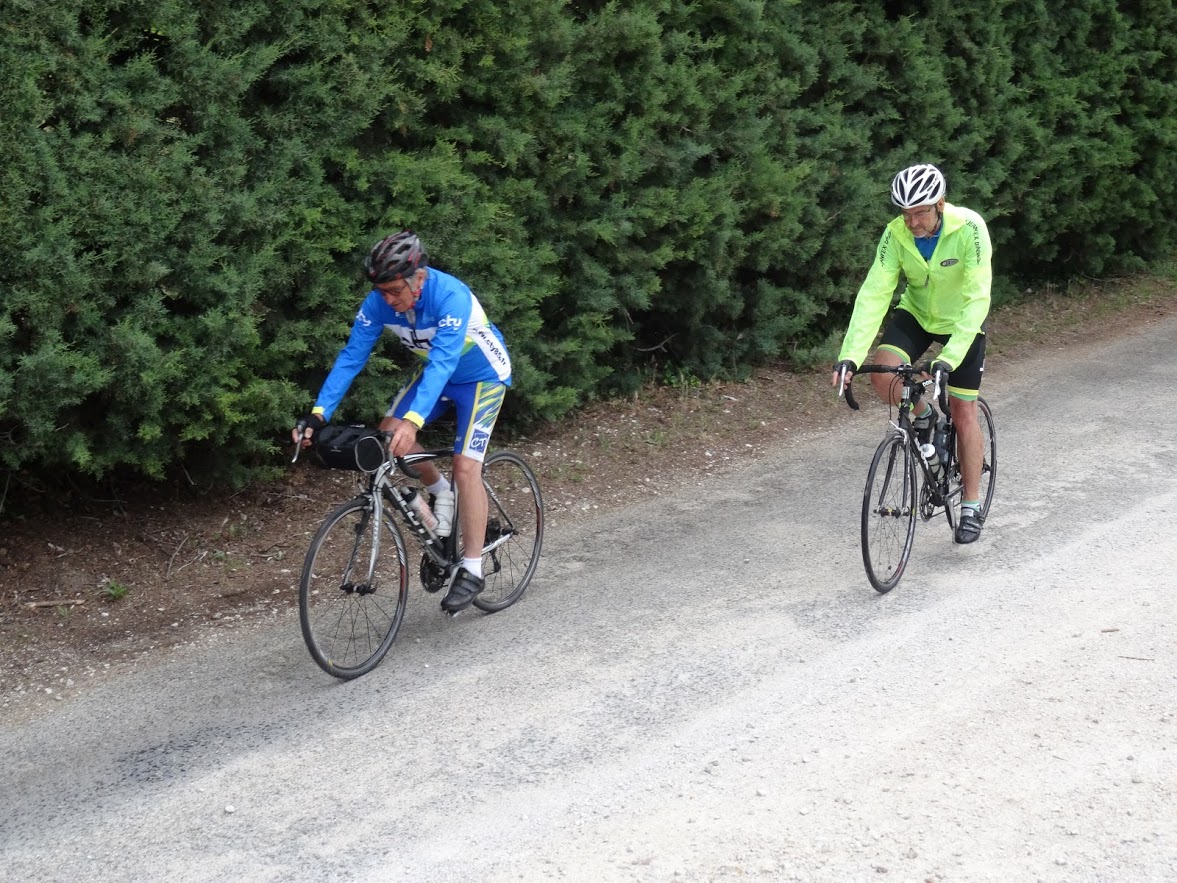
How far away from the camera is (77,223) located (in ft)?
19.6

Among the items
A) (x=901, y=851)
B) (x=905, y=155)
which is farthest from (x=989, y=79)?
(x=901, y=851)

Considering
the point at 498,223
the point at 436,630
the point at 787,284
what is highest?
the point at 498,223

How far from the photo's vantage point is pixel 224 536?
284 inches

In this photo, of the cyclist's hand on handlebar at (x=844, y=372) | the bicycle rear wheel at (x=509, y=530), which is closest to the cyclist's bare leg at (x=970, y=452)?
the cyclist's hand on handlebar at (x=844, y=372)

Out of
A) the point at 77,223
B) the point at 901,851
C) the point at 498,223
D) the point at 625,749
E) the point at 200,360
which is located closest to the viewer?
the point at 901,851

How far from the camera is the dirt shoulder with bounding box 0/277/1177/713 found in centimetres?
609

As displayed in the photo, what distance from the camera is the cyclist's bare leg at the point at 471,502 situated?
5973 millimetres

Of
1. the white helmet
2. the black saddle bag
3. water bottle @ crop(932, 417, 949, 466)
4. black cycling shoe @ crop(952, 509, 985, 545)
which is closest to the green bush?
the black saddle bag

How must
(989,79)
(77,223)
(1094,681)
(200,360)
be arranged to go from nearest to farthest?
(1094,681) → (77,223) → (200,360) → (989,79)

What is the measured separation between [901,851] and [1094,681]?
65.4 inches

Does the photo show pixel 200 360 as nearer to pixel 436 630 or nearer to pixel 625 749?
pixel 436 630

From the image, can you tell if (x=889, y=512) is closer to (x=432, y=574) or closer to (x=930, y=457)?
(x=930, y=457)

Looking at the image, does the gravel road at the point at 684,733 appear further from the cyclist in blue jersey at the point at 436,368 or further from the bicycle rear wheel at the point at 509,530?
the cyclist in blue jersey at the point at 436,368

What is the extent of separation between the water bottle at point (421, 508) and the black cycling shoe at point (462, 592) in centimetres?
27
